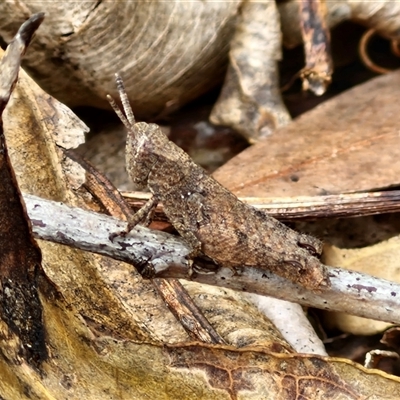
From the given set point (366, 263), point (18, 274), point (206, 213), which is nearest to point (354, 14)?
point (366, 263)

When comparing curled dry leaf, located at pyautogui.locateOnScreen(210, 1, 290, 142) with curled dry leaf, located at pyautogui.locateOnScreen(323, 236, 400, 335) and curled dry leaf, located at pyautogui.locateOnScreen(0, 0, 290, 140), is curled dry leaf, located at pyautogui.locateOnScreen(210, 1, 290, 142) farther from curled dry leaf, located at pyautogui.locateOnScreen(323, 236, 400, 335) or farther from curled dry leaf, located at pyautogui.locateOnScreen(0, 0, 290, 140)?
curled dry leaf, located at pyautogui.locateOnScreen(323, 236, 400, 335)

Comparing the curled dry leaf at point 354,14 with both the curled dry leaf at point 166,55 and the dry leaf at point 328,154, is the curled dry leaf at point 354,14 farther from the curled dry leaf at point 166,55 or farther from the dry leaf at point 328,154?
the dry leaf at point 328,154

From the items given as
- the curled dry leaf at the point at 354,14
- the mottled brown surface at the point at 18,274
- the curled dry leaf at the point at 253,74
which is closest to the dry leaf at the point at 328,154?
the curled dry leaf at the point at 253,74

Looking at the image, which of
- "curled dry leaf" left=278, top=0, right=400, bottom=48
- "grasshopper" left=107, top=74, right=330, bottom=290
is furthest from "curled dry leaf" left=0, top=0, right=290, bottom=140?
"grasshopper" left=107, top=74, right=330, bottom=290

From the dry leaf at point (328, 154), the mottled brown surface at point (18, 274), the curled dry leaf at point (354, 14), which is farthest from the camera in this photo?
the curled dry leaf at point (354, 14)

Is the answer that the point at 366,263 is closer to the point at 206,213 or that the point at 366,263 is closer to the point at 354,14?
the point at 206,213

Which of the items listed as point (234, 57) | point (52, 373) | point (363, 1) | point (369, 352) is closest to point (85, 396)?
point (52, 373)
